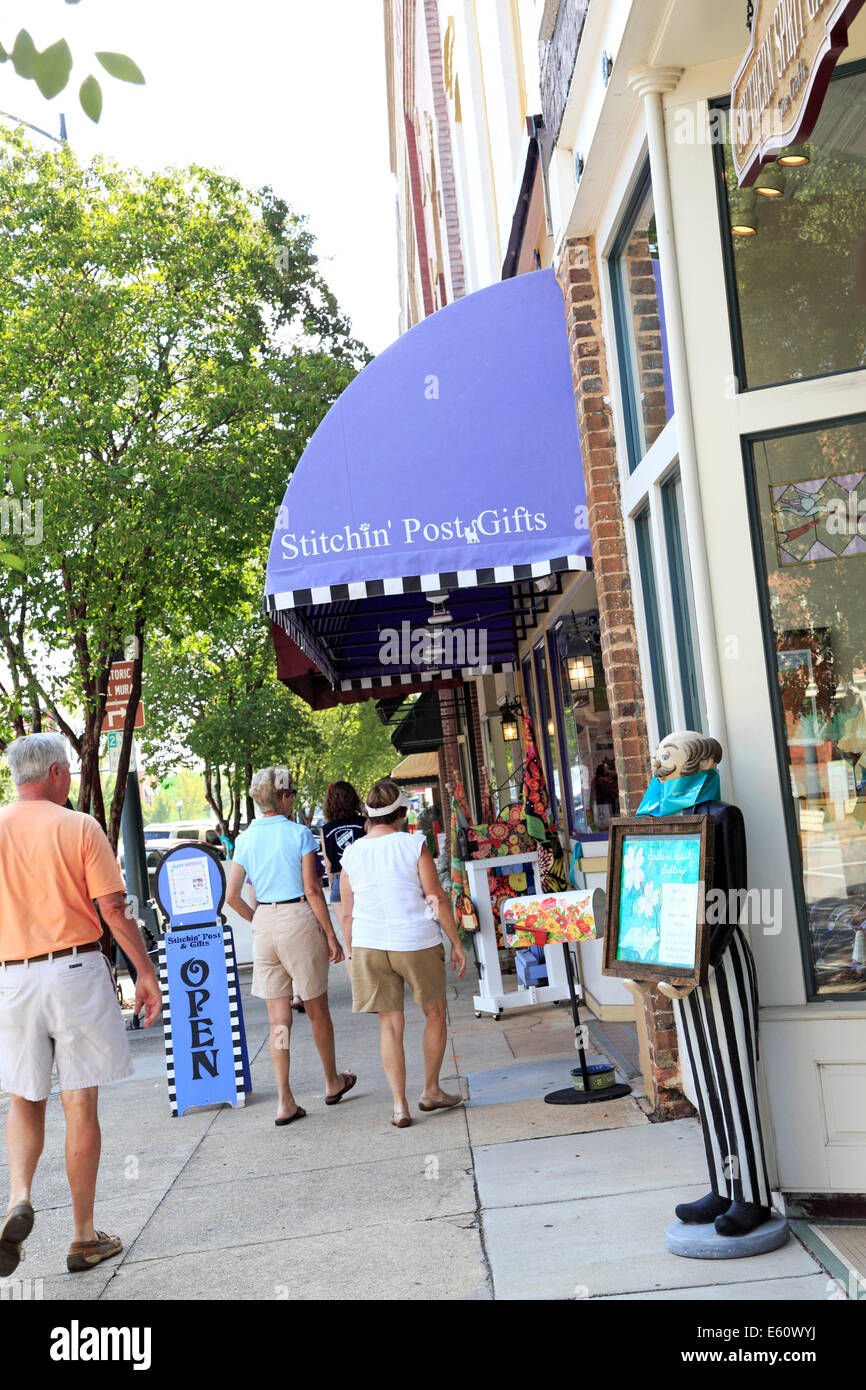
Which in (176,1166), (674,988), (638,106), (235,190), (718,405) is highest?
(235,190)

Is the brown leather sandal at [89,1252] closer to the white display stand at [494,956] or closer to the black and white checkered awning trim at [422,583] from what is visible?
the black and white checkered awning trim at [422,583]

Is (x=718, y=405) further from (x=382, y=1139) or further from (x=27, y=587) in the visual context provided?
(x=27, y=587)

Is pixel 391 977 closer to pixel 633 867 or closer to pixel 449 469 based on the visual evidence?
pixel 633 867

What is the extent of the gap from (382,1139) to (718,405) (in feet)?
12.8

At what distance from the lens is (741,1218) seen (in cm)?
425

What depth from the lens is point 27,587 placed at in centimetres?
1315

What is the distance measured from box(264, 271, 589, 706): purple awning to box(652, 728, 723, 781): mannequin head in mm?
2422

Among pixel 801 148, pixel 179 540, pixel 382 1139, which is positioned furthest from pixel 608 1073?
pixel 179 540

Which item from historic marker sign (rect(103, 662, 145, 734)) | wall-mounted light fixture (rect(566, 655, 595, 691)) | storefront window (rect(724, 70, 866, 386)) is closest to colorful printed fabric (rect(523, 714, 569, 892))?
wall-mounted light fixture (rect(566, 655, 595, 691))

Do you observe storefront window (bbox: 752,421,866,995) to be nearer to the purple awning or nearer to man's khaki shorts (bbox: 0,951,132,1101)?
the purple awning

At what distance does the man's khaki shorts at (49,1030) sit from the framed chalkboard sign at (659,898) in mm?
2019

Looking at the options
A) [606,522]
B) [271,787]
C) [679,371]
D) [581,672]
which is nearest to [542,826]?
[581,672]

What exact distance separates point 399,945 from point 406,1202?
1.61 meters

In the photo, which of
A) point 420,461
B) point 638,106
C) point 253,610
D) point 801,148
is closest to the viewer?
point 801,148
